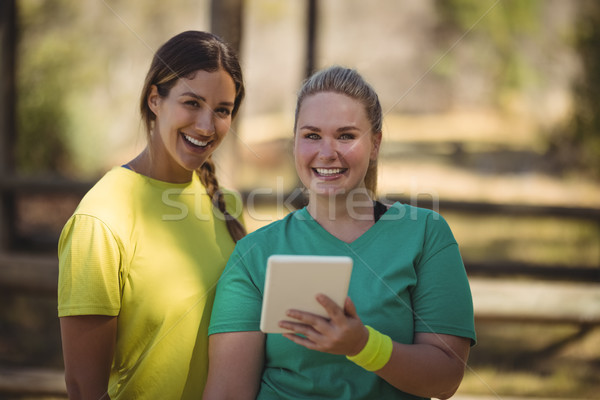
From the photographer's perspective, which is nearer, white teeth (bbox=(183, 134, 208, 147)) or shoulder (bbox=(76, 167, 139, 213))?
shoulder (bbox=(76, 167, 139, 213))

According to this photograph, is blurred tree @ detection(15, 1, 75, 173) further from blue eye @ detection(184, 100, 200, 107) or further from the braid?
blue eye @ detection(184, 100, 200, 107)

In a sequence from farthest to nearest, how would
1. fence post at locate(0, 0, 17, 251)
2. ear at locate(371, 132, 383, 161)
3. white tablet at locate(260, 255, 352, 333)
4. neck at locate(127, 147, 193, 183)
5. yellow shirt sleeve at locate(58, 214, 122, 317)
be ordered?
fence post at locate(0, 0, 17, 251) → neck at locate(127, 147, 193, 183) → ear at locate(371, 132, 383, 161) → yellow shirt sleeve at locate(58, 214, 122, 317) → white tablet at locate(260, 255, 352, 333)

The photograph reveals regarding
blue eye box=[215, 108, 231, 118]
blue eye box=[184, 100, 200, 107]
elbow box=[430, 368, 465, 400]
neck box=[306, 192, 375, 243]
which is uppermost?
blue eye box=[184, 100, 200, 107]

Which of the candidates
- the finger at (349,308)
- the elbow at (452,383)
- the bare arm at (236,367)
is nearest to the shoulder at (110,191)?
the bare arm at (236,367)

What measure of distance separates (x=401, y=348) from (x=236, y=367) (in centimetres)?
43

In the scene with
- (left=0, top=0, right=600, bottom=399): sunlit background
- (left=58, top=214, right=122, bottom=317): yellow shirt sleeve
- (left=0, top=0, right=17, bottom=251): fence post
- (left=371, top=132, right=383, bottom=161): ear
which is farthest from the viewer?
(left=0, top=0, right=17, bottom=251): fence post

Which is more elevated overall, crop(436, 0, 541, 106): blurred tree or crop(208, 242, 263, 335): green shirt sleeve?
crop(436, 0, 541, 106): blurred tree

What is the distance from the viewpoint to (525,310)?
136 inches

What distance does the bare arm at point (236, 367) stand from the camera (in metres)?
1.63

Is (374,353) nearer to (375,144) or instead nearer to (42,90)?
(375,144)

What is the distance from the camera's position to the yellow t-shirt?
5.59 ft

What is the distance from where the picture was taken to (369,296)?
1626 mm

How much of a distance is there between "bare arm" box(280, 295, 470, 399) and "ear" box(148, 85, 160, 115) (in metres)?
0.95

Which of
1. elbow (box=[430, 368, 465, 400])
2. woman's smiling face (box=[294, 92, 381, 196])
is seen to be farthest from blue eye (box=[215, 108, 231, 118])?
elbow (box=[430, 368, 465, 400])
